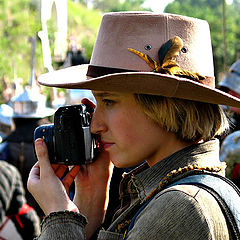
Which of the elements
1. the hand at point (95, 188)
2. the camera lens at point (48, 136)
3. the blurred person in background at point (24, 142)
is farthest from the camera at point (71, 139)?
the blurred person in background at point (24, 142)

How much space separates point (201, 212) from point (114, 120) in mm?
434

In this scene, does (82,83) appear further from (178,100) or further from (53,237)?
(53,237)

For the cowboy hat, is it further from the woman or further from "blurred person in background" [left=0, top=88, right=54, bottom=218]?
"blurred person in background" [left=0, top=88, right=54, bottom=218]

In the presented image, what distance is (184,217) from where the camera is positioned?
1.39m

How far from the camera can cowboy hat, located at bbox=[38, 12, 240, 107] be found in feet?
5.20

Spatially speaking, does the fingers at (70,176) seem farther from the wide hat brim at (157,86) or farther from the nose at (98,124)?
the wide hat brim at (157,86)

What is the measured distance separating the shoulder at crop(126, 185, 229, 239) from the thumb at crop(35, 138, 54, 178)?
0.48 meters

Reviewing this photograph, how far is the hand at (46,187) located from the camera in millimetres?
1736

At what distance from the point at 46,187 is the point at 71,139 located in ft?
0.65

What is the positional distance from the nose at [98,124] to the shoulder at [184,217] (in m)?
0.35

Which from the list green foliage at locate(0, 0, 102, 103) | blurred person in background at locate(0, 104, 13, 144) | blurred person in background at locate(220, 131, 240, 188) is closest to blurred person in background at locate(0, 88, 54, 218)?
blurred person in background at locate(0, 104, 13, 144)

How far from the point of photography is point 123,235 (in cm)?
161

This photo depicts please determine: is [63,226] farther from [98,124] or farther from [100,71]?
[100,71]

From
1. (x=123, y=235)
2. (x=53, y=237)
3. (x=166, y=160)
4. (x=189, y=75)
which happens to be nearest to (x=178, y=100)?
(x=189, y=75)
